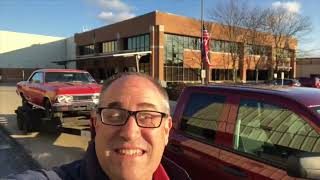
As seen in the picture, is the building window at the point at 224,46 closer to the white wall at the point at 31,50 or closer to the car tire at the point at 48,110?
the white wall at the point at 31,50

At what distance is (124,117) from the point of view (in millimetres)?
1873

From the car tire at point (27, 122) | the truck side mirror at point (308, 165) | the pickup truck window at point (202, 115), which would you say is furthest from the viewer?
the car tire at point (27, 122)

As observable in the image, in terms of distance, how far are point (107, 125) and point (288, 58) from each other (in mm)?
57729

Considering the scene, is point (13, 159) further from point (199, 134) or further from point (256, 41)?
point (256, 41)

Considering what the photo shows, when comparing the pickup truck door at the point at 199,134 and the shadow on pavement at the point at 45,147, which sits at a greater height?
the pickup truck door at the point at 199,134

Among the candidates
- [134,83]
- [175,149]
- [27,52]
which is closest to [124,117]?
[134,83]

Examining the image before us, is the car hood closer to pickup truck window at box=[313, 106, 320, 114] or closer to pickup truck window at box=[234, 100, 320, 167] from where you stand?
pickup truck window at box=[234, 100, 320, 167]

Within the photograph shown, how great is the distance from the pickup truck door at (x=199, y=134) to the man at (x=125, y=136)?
2.07 metres

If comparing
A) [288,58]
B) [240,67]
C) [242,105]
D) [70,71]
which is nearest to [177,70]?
[240,67]

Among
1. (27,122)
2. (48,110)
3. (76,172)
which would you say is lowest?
(27,122)

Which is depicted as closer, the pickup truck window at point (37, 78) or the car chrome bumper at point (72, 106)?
the car chrome bumper at point (72, 106)

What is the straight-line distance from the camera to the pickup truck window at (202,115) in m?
4.22

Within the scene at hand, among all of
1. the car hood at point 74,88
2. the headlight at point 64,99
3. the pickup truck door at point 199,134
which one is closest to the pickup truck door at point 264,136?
the pickup truck door at point 199,134

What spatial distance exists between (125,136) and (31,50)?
79.8m
